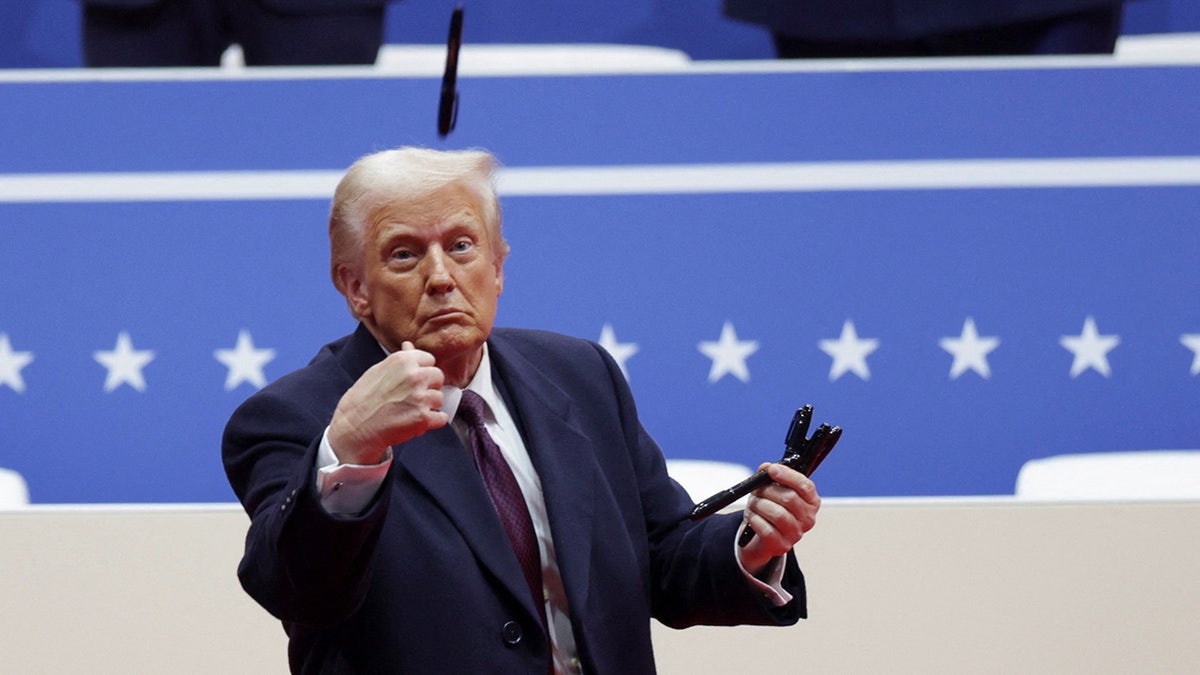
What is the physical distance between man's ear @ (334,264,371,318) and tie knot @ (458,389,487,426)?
0.12 metres

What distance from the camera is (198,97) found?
2246mm

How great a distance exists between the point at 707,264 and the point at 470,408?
87 cm

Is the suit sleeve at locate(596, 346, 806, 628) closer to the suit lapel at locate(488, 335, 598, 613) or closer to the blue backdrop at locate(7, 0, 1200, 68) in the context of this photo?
the suit lapel at locate(488, 335, 598, 613)

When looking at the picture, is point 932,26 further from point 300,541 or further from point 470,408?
point 300,541

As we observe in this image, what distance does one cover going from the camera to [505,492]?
4.60ft

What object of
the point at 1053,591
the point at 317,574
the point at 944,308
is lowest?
Answer: the point at 1053,591

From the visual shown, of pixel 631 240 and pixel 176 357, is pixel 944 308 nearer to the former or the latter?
pixel 631 240

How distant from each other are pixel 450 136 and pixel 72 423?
2.19 ft

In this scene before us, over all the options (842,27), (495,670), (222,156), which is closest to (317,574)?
(495,670)

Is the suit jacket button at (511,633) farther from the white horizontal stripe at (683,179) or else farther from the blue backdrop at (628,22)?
the blue backdrop at (628,22)

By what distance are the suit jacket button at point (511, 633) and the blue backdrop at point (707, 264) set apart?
925 mm

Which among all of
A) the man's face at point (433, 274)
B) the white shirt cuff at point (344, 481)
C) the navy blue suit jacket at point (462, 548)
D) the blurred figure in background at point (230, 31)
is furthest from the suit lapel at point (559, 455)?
the blurred figure in background at point (230, 31)

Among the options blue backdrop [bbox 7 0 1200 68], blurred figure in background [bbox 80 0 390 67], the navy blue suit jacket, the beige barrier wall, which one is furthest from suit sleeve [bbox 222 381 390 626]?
blue backdrop [bbox 7 0 1200 68]

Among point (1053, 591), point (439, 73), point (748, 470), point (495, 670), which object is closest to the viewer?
point (495, 670)
